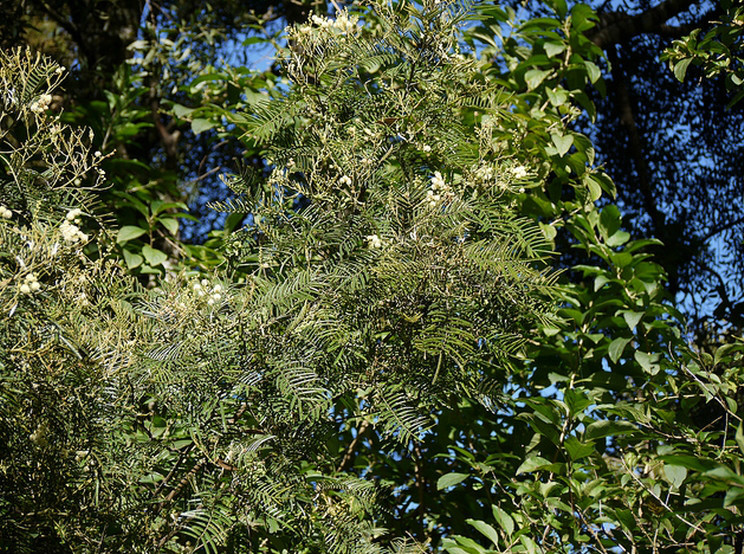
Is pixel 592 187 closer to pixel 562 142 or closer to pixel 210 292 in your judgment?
pixel 562 142

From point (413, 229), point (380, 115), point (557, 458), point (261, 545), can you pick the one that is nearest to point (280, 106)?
point (380, 115)

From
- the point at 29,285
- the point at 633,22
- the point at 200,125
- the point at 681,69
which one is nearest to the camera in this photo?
the point at 29,285

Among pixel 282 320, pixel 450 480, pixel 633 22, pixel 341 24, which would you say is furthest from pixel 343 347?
pixel 633 22

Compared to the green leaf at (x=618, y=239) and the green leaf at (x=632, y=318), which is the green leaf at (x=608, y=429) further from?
the green leaf at (x=618, y=239)

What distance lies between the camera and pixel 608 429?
150 cm

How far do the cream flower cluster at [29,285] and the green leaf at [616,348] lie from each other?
1310 mm

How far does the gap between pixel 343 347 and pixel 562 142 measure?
106cm

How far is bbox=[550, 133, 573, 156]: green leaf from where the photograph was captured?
1.96 meters

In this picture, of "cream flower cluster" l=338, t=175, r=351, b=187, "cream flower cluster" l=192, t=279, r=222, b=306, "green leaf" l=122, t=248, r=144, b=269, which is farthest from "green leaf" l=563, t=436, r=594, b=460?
"green leaf" l=122, t=248, r=144, b=269

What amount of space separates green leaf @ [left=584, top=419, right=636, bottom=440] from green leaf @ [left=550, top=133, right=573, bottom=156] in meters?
0.77

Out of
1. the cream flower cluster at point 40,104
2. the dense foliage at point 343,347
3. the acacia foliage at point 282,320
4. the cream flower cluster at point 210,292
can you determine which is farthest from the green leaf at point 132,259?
the cream flower cluster at point 210,292

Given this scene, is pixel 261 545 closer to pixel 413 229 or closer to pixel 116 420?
pixel 116 420

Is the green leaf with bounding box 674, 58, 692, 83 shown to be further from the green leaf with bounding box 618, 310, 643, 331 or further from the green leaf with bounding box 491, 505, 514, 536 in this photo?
the green leaf with bounding box 491, 505, 514, 536

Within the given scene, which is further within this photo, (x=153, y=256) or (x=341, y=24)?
(x=153, y=256)
